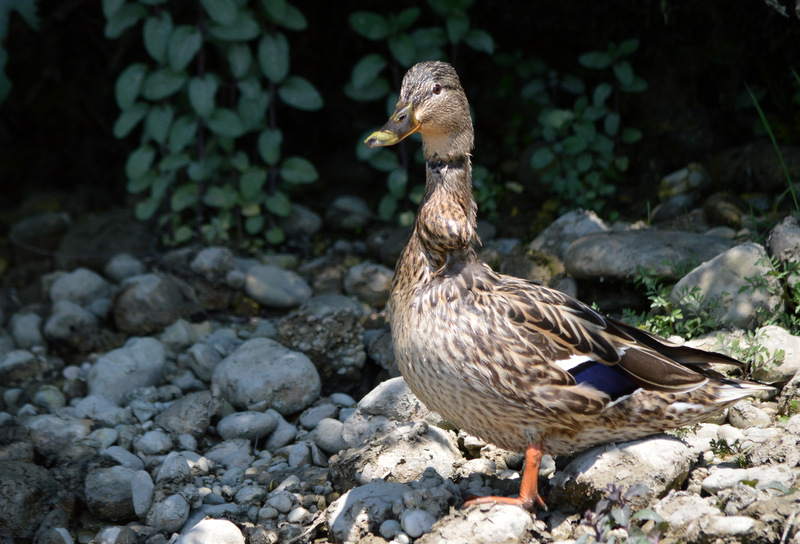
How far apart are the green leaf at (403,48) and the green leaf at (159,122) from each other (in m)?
1.59

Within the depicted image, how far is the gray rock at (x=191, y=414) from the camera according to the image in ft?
13.0

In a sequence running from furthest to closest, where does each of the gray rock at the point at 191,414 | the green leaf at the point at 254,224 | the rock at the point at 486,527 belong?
the green leaf at the point at 254,224
the gray rock at the point at 191,414
the rock at the point at 486,527

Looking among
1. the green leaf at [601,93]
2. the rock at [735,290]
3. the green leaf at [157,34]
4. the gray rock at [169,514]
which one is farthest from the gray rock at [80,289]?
the rock at [735,290]

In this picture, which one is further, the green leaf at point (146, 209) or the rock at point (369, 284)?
the green leaf at point (146, 209)

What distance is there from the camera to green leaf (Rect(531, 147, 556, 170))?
5609mm

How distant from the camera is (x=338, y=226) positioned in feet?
20.8

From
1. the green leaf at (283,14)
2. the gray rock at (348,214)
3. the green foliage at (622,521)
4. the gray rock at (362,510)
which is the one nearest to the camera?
the green foliage at (622,521)

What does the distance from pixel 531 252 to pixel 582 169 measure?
4.24ft

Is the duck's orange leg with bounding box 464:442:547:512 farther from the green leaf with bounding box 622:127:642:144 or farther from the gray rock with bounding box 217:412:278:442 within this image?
the green leaf with bounding box 622:127:642:144

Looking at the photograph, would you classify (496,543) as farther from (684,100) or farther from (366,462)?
(684,100)

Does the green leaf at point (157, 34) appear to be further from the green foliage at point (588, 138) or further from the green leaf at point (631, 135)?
the green leaf at point (631, 135)

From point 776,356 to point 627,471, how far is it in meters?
1.02

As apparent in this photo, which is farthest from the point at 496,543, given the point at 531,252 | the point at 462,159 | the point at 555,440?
the point at 531,252

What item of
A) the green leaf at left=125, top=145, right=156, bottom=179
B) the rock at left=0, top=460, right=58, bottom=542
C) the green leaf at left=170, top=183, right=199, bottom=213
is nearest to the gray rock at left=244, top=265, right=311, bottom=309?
the green leaf at left=170, top=183, right=199, bottom=213
